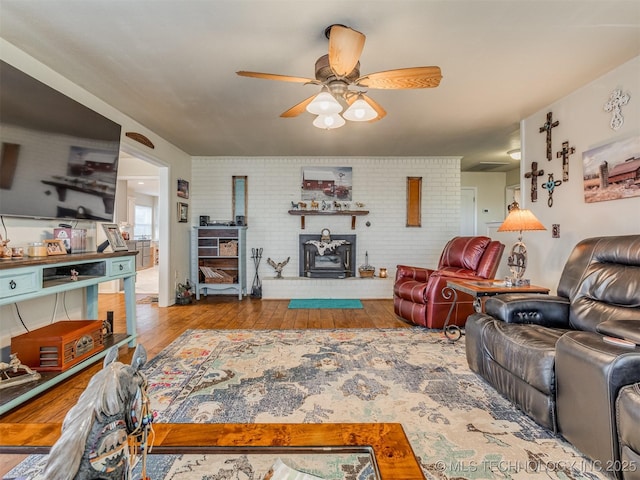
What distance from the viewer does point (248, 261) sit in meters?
5.87

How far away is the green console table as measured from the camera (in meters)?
1.89

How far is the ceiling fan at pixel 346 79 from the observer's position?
183cm

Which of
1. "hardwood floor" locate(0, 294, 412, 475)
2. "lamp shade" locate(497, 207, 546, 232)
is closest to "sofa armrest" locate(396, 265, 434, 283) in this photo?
"hardwood floor" locate(0, 294, 412, 475)

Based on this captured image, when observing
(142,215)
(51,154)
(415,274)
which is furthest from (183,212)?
(142,215)

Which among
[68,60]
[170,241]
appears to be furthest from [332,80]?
[170,241]

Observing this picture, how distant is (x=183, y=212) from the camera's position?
18.0 ft

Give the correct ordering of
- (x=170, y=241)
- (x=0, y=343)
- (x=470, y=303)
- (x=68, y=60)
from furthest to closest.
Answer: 1. (x=170, y=241)
2. (x=470, y=303)
3. (x=68, y=60)
4. (x=0, y=343)

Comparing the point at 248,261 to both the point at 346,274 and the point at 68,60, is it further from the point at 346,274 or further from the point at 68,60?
the point at 68,60

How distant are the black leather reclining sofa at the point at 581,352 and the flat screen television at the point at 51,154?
11.2 ft

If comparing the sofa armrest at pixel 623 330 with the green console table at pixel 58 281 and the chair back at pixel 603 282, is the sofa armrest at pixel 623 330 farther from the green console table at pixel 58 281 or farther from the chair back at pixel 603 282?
the green console table at pixel 58 281

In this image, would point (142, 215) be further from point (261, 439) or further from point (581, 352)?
point (581, 352)

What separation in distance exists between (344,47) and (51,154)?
7.84 feet

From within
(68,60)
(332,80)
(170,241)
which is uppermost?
(68,60)

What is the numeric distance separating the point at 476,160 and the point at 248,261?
4.60 metres
